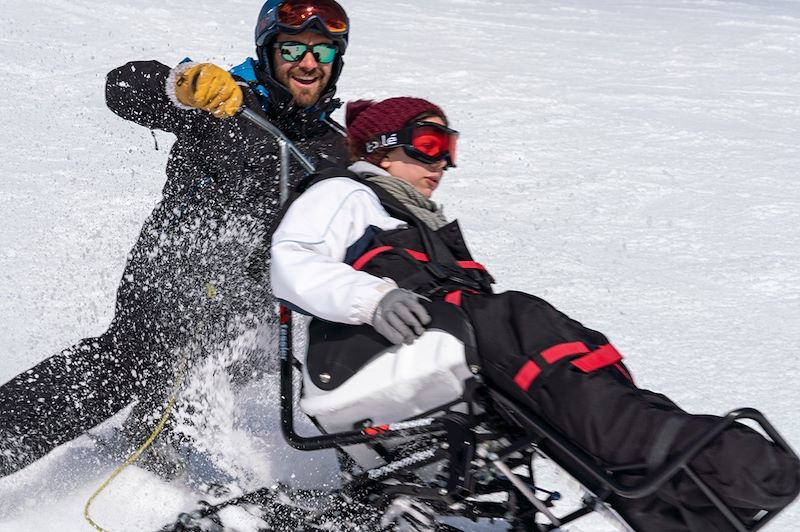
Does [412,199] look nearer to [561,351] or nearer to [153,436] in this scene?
[561,351]

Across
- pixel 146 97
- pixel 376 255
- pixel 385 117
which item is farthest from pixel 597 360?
pixel 146 97

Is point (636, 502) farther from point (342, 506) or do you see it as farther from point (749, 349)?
point (749, 349)

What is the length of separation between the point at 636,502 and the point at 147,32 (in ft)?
32.9

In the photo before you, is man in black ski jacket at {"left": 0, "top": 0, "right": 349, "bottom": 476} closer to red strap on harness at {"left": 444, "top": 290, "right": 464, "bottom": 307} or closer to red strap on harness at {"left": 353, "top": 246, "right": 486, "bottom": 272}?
red strap on harness at {"left": 353, "top": 246, "right": 486, "bottom": 272}

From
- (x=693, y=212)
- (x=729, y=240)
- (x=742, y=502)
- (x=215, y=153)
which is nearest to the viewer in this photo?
(x=742, y=502)

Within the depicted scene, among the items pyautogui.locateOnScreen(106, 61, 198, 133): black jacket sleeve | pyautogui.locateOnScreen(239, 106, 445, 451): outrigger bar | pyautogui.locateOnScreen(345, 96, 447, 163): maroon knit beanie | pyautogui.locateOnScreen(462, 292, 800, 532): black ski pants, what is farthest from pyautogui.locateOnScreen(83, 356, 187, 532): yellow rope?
pyautogui.locateOnScreen(462, 292, 800, 532): black ski pants

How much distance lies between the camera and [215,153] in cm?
315

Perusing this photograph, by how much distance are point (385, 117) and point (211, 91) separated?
0.53 metres

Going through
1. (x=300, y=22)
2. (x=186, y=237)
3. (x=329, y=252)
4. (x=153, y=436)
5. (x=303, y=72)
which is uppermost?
(x=300, y=22)

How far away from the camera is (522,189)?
6.93 m

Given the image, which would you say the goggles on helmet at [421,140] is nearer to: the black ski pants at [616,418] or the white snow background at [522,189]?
the black ski pants at [616,418]

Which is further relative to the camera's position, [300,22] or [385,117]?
[300,22]

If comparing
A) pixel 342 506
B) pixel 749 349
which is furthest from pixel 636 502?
pixel 749 349

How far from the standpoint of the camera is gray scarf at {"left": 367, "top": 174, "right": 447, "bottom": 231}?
259 centimetres
